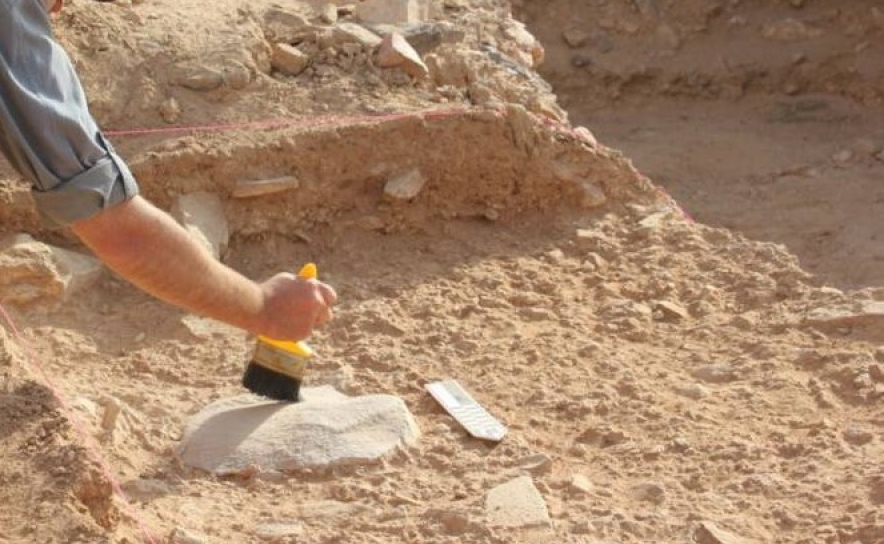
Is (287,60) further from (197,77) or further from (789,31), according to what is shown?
(789,31)

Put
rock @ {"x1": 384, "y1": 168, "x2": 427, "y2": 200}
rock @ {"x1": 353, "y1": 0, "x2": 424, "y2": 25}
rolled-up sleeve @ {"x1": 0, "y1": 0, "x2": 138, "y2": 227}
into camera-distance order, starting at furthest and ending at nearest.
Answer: rock @ {"x1": 353, "y1": 0, "x2": 424, "y2": 25} < rock @ {"x1": 384, "y1": 168, "x2": 427, "y2": 200} < rolled-up sleeve @ {"x1": 0, "y1": 0, "x2": 138, "y2": 227}

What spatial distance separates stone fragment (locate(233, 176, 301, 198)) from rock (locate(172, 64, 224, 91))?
0.38 m

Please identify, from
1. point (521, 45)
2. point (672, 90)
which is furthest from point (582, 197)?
point (672, 90)

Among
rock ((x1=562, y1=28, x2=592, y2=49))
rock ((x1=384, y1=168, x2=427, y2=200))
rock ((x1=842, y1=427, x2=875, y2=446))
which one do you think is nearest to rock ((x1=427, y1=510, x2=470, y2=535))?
rock ((x1=842, y1=427, x2=875, y2=446))

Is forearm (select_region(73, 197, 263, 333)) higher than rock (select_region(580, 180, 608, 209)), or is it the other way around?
rock (select_region(580, 180, 608, 209))

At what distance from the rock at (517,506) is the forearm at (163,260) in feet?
3.04

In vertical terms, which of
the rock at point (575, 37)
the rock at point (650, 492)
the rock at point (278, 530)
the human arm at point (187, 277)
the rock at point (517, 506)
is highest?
the rock at point (575, 37)

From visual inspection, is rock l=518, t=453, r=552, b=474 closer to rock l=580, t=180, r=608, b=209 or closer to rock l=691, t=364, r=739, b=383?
rock l=691, t=364, r=739, b=383

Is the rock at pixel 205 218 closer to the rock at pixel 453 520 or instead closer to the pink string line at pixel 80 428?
the pink string line at pixel 80 428

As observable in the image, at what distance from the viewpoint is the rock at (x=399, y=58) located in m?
5.54

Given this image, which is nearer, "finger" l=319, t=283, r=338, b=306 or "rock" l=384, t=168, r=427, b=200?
"finger" l=319, t=283, r=338, b=306

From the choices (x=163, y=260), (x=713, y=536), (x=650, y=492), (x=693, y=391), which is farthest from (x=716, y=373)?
(x=163, y=260)

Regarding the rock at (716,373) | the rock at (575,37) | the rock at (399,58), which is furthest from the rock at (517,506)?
the rock at (575,37)

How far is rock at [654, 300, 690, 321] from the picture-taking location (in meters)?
4.97
